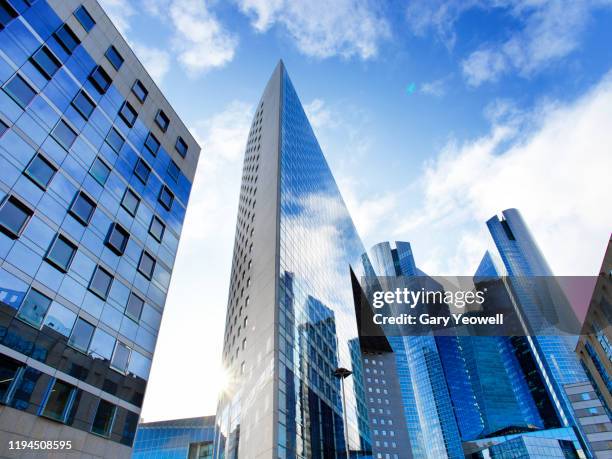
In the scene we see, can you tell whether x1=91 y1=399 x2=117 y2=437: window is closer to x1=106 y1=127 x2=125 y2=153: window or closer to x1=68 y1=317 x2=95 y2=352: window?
x1=68 y1=317 x2=95 y2=352: window

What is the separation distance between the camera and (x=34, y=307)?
17.4 m

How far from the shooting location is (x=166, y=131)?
1292 inches

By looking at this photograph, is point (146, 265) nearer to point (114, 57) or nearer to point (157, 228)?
point (157, 228)

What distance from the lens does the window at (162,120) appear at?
32.0 m

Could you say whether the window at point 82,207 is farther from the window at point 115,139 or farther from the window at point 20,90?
the window at point 20,90

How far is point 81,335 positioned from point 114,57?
20187 millimetres

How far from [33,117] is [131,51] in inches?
521

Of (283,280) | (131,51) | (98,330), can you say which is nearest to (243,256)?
(283,280)

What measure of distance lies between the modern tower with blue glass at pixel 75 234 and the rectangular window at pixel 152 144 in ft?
0.66

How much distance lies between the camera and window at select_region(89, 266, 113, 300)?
69.5ft

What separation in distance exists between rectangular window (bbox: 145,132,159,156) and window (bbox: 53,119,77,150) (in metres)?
7.35

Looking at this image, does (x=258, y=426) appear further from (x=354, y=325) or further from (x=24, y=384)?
(x=354, y=325)

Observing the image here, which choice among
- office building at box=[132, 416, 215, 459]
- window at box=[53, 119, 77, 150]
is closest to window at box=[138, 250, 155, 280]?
window at box=[53, 119, 77, 150]

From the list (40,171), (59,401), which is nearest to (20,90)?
(40,171)
